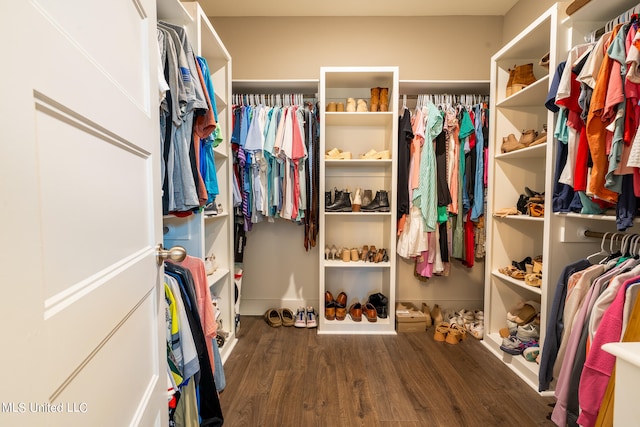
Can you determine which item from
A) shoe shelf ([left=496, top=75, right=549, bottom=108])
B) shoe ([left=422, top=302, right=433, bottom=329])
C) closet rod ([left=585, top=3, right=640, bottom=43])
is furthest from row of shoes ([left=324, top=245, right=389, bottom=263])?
closet rod ([left=585, top=3, right=640, bottom=43])

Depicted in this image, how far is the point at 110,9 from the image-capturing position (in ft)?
1.91

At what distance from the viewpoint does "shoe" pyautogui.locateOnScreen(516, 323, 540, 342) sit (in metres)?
1.85

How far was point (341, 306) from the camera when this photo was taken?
2.45m

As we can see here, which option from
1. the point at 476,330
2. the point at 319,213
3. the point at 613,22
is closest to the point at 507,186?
the point at 613,22

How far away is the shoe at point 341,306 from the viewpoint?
240cm

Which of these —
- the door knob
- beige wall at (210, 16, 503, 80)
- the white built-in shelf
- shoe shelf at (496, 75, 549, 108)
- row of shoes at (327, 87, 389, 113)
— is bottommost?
the white built-in shelf

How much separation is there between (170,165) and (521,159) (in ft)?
7.27

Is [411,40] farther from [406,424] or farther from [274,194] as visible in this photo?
[406,424]

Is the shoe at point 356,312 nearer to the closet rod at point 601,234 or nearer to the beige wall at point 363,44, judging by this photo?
the closet rod at point 601,234

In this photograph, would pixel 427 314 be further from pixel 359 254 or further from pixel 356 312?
pixel 359 254

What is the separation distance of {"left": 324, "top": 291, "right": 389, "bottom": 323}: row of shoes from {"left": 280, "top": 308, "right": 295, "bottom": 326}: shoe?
30 centimetres

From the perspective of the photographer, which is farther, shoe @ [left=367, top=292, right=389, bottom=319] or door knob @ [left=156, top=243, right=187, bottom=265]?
shoe @ [left=367, top=292, right=389, bottom=319]

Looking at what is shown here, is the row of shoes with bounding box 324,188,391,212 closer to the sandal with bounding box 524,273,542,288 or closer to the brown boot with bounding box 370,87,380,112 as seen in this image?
the brown boot with bounding box 370,87,380,112

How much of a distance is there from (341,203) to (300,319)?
1.02 metres
